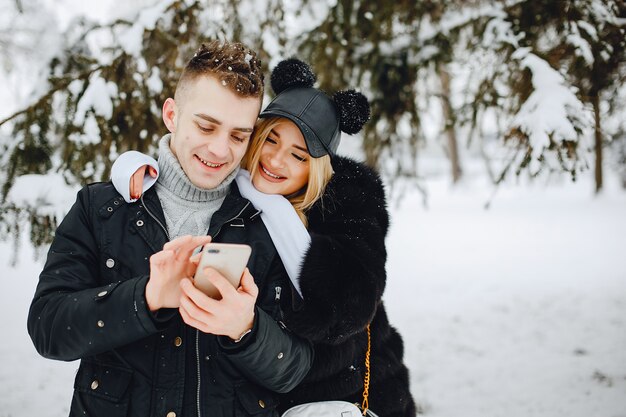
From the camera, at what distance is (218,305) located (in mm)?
1197

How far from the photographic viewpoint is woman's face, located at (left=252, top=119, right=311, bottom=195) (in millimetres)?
2021

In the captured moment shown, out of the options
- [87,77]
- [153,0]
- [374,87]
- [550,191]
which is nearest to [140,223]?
[87,77]

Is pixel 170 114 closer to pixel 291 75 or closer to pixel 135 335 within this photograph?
pixel 291 75

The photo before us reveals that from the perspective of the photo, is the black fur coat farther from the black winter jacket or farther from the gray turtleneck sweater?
the gray turtleneck sweater

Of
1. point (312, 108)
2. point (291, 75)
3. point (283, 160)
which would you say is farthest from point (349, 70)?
point (283, 160)

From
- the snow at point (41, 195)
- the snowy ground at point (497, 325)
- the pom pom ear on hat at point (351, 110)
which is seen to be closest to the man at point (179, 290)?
the pom pom ear on hat at point (351, 110)

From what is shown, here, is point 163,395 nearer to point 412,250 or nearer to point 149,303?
point 149,303

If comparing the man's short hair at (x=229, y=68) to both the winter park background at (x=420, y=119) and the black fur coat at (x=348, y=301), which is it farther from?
the winter park background at (x=420, y=119)

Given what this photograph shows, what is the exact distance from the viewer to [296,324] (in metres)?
1.60

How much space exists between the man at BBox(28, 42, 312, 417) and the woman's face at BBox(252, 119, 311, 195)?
0.18m

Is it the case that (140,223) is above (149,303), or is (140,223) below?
above

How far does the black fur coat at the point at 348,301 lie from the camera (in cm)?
167

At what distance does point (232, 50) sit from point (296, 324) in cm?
114

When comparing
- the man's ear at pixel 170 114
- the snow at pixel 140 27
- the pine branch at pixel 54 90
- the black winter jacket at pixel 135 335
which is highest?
the snow at pixel 140 27
